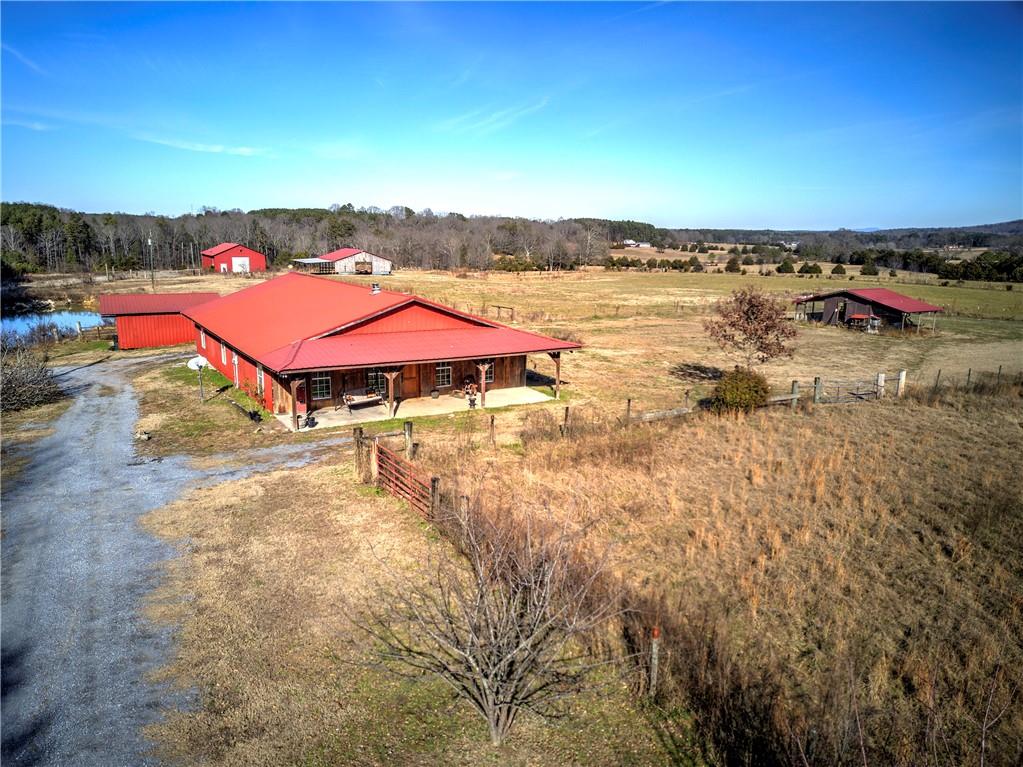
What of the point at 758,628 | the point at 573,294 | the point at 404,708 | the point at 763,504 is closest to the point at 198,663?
the point at 404,708

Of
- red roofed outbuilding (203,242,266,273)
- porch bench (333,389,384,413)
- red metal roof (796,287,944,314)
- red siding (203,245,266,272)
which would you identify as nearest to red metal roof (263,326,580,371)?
porch bench (333,389,384,413)

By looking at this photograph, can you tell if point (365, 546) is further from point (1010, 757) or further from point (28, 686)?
point (1010, 757)

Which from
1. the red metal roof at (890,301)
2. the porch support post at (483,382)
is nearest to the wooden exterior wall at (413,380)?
the porch support post at (483,382)

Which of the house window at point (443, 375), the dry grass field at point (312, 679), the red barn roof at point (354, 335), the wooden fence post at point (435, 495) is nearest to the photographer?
the dry grass field at point (312, 679)

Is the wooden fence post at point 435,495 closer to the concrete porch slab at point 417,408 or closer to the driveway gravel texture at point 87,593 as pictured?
the driveway gravel texture at point 87,593

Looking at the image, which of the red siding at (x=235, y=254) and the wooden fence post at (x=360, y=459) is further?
the red siding at (x=235, y=254)

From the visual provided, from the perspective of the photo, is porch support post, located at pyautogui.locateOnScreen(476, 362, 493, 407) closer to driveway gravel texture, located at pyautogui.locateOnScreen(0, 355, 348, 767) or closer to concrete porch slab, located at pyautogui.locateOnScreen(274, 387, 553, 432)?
concrete porch slab, located at pyautogui.locateOnScreen(274, 387, 553, 432)
